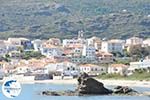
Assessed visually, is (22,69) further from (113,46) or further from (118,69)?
(113,46)

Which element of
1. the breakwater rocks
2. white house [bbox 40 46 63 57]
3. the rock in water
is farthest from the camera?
white house [bbox 40 46 63 57]

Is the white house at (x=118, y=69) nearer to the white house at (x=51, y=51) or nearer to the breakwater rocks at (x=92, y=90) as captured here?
the white house at (x=51, y=51)

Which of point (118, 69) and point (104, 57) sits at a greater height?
point (104, 57)

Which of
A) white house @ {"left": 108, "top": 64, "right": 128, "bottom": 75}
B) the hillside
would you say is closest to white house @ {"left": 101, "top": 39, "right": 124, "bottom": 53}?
the hillside

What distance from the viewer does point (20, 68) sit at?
61438mm

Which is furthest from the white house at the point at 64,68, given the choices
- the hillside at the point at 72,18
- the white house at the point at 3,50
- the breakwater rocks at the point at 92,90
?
the hillside at the point at 72,18

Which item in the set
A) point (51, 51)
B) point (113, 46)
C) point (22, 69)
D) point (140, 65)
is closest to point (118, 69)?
point (140, 65)

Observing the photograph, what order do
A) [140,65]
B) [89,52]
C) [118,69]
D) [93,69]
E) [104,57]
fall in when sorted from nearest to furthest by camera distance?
[118,69] → [140,65] → [93,69] → [104,57] → [89,52]

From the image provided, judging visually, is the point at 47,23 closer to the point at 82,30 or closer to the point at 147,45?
the point at 82,30

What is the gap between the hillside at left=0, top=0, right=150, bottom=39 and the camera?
99.2 m

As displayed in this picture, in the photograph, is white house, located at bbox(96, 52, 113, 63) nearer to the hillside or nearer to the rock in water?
the hillside

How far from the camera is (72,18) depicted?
4417 inches

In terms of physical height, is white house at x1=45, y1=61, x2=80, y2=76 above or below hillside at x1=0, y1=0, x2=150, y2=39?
below

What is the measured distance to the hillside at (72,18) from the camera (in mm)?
99188
